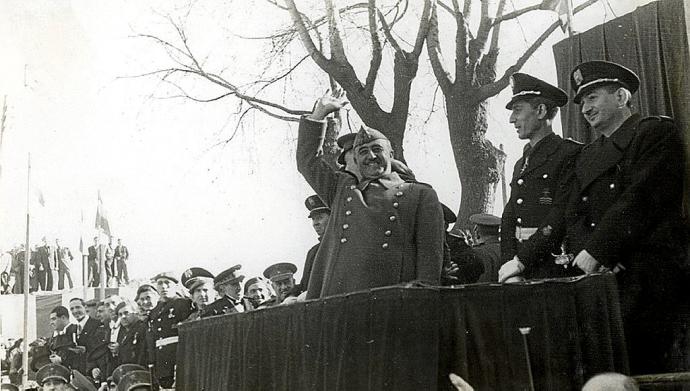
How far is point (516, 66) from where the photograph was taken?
4.65 metres

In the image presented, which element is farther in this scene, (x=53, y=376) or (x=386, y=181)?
(x=53, y=376)

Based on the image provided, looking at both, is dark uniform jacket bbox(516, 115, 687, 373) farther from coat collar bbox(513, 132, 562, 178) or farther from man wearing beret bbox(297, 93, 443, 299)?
man wearing beret bbox(297, 93, 443, 299)

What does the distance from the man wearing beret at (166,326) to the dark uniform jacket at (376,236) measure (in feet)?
3.34

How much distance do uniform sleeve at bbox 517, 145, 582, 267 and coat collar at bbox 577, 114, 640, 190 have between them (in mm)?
53

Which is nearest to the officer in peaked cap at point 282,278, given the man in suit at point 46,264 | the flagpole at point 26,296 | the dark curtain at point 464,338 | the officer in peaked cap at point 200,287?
the officer in peaked cap at point 200,287

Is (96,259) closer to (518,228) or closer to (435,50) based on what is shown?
(435,50)

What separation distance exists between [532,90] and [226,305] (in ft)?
7.22

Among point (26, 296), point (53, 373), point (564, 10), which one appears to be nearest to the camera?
point (564, 10)

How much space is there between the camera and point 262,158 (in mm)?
5188

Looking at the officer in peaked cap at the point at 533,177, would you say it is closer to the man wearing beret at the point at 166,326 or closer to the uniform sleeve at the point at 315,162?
the uniform sleeve at the point at 315,162

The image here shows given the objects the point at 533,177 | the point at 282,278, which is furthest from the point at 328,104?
the point at 533,177

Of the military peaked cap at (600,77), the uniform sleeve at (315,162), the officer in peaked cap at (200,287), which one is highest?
the military peaked cap at (600,77)

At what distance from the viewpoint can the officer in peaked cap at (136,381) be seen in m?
5.20

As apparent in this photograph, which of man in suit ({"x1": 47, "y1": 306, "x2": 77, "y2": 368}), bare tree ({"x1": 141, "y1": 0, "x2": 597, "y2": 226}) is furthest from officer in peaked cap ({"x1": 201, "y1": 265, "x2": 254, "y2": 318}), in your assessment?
man in suit ({"x1": 47, "y1": 306, "x2": 77, "y2": 368})
